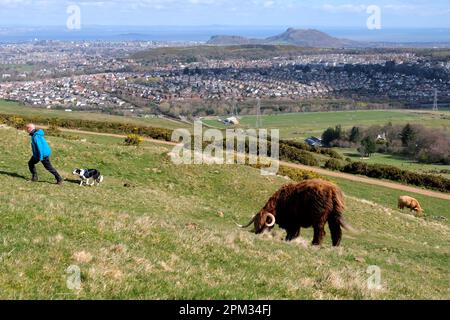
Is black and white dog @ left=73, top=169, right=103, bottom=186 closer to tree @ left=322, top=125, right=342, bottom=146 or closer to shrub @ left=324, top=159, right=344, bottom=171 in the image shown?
shrub @ left=324, top=159, right=344, bottom=171

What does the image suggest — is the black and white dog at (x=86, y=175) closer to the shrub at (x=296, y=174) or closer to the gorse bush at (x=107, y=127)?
the shrub at (x=296, y=174)

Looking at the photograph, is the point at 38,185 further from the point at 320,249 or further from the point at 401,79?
the point at 401,79

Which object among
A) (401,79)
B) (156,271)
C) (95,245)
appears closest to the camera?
(156,271)

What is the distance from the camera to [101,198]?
21.0m

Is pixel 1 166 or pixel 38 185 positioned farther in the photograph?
pixel 1 166

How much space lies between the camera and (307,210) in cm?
1661

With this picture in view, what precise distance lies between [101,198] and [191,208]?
14.0ft

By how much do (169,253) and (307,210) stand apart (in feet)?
22.7

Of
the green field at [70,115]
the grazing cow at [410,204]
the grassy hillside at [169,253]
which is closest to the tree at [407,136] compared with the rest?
the green field at [70,115]

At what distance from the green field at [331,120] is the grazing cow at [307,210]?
2889 inches

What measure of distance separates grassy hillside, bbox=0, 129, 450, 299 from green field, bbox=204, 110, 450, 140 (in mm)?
68974

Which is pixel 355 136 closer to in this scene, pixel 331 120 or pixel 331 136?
pixel 331 136

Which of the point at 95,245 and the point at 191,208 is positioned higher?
the point at 95,245
